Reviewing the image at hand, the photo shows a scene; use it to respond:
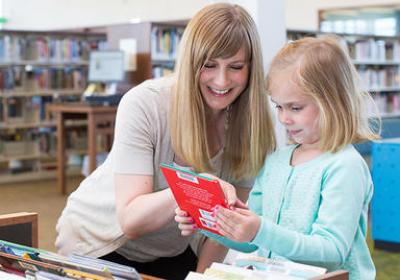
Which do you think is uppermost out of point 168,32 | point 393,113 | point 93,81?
point 168,32

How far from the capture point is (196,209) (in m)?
1.34

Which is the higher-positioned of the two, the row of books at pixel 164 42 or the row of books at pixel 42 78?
the row of books at pixel 164 42

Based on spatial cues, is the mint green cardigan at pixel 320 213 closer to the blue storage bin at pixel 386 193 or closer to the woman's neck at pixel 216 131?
the woman's neck at pixel 216 131

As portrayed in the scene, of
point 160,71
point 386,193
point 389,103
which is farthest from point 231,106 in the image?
point 389,103

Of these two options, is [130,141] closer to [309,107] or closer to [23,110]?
[309,107]

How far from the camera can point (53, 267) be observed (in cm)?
122

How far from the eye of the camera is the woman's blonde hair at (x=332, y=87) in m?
1.45

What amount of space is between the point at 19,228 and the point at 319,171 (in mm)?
734

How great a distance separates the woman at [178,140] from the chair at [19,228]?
22cm

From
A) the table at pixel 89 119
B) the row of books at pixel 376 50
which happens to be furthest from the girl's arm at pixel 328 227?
the row of books at pixel 376 50

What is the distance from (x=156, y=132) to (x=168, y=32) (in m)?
5.30

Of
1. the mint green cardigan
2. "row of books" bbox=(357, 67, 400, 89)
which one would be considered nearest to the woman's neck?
the mint green cardigan

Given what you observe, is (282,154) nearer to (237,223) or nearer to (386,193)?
(237,223)

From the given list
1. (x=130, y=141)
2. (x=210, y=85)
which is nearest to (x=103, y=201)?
(x=130, y=141)
